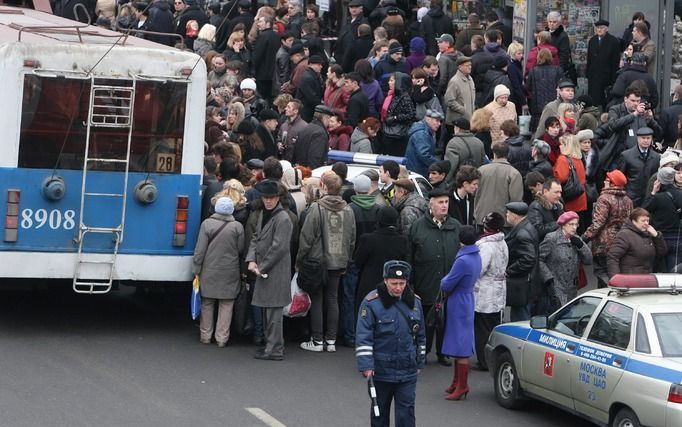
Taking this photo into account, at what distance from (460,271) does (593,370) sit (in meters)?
2.07

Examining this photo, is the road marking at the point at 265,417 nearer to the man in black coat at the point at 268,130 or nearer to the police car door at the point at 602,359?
the police car door at the point at 602,359

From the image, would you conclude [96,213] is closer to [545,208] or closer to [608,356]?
[545,208]

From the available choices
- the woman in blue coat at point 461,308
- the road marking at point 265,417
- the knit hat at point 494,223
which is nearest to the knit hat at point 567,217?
the knit hat at point 494,223

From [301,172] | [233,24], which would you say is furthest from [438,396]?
[233,24]

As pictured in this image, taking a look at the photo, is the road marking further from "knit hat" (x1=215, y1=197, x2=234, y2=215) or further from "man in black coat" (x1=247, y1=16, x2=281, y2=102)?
"man in black coat" (x1=247, y1=16, x2=281, y2=102)

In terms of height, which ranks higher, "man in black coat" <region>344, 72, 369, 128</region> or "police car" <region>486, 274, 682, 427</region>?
"man in black coat" <region>344, 72, 369, 128</region>

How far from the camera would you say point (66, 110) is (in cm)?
1445

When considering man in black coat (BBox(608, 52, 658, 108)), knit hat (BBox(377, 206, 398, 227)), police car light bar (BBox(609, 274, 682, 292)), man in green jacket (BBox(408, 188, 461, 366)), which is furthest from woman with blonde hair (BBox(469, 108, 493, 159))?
police car light bar (BBox(609, 274, 682, 292))

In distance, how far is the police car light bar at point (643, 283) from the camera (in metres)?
12.0

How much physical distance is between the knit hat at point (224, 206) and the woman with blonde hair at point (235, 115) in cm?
444

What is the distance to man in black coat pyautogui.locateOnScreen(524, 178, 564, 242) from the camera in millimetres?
15461

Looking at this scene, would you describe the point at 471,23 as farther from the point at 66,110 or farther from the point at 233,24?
the point at 66,110

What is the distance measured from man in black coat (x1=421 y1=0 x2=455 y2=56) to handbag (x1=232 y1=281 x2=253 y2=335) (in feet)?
33.6

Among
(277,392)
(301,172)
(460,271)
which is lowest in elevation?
(277,392)
